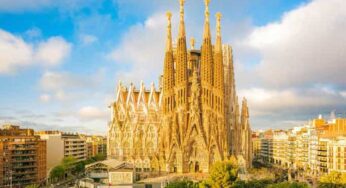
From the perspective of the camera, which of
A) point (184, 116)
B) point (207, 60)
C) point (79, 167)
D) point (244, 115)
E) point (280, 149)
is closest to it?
point (184, 116)

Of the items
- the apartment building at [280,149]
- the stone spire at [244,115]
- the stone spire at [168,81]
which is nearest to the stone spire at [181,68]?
the stone spire at [168,81]

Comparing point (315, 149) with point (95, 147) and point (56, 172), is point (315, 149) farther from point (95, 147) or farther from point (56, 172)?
point (95, 147)

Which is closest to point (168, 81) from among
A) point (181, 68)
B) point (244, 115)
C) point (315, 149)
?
point (181, 68)

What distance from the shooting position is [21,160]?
51.7 metres

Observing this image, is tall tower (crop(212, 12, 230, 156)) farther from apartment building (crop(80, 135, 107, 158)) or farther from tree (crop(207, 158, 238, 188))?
apartment building (crop(80, 135, 107, 158))

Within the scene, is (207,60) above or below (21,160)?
above

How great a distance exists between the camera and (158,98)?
69938mm

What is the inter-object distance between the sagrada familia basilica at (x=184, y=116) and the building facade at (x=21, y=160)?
13.3 metres

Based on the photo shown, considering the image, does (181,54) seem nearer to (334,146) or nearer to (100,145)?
(334,146)

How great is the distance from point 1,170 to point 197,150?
25384 millimetres

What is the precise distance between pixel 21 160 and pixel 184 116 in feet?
73.1

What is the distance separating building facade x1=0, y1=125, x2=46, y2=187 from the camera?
49156 millimetres

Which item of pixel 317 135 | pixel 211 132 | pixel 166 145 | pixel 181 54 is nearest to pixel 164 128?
pixel 166 145

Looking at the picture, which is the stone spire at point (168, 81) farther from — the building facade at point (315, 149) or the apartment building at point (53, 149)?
the building facade at point (315, 149)
